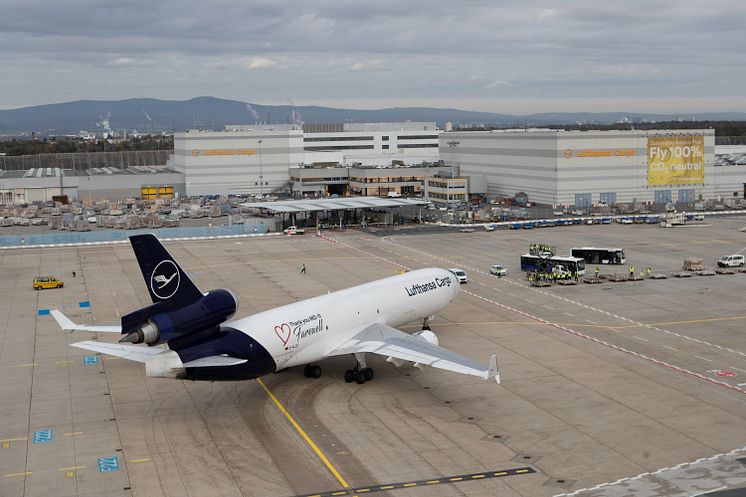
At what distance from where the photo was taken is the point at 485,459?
120 feet

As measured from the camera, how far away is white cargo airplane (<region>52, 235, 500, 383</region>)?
4134cm

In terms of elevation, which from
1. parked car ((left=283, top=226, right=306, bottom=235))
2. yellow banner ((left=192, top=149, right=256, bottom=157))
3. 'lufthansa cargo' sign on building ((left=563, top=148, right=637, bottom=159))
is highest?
yellow banner ((left=192, top=149, right=256, bottom=157))

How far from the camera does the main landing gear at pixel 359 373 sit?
48719 millimetres

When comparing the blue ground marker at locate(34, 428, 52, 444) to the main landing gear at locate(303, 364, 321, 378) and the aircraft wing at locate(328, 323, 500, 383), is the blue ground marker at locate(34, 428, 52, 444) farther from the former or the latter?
the aircraft wing at locate(328, 323, 500, 383)

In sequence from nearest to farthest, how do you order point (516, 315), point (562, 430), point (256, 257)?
1. point (562, 430)
2. point (516, 315)
3. point (256, 257)

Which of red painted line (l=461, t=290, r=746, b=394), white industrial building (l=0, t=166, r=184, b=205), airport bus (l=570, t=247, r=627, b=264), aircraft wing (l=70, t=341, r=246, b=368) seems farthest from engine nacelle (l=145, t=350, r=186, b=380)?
white industrial building (l=0, t=166, r=184, b=205)

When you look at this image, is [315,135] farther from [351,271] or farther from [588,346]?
[588,346]

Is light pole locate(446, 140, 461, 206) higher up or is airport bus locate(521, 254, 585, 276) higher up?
light pole locate(446, 140, 461, 206)

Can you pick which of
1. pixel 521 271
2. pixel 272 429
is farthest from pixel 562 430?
pixel 521 271

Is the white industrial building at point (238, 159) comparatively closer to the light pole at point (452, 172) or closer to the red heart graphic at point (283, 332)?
the light pole at point (452, 172)

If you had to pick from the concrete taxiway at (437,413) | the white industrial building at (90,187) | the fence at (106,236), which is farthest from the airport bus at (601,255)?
the white industrial building at (90,187)

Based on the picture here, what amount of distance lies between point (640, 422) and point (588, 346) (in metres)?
15.3

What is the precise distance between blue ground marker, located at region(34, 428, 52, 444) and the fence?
80991 mm

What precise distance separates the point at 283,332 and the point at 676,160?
430ft
